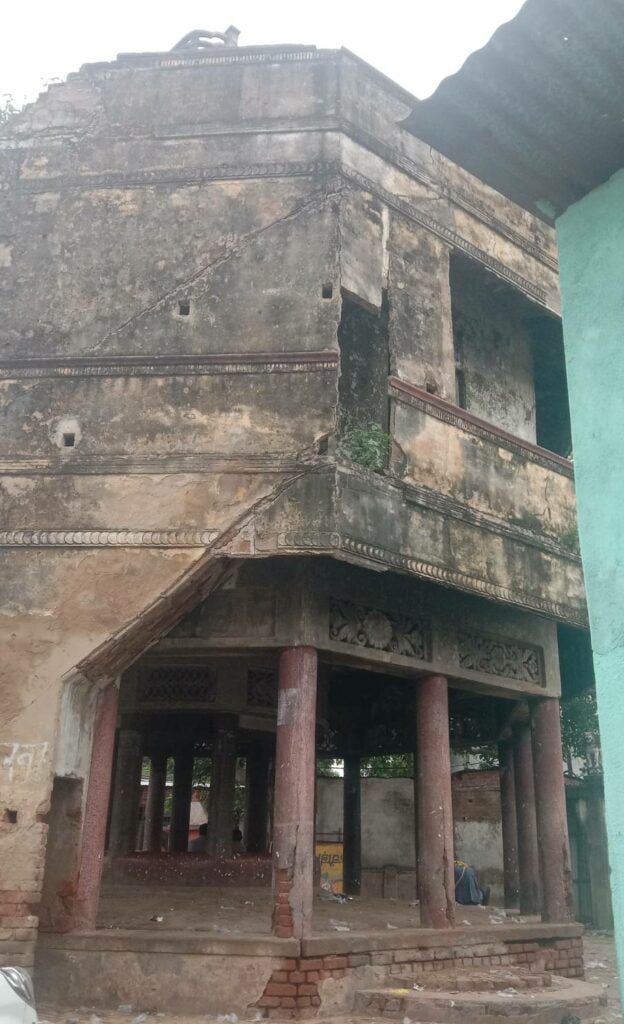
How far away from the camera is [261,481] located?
871 cm

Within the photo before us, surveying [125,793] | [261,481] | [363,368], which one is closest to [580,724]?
[125,793]

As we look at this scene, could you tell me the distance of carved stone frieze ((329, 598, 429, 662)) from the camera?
369 inches

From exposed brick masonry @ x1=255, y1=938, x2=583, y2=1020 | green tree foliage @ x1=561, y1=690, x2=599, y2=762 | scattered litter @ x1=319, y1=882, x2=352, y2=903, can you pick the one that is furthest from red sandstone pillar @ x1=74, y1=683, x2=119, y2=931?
green tree foliage @ x1=561, y1=690, x2=599, y2=762

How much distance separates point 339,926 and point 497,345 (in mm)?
7720

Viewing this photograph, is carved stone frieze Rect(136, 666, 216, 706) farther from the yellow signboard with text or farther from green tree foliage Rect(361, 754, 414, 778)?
green tree foliage Rect(361, 754, 414, 778)

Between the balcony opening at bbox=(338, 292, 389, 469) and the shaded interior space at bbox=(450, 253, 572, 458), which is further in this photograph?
the shaded interior space at bbox=(450, 253, 572, 458)

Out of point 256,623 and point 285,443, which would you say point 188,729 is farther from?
point 285,443

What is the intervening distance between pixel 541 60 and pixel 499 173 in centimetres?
50

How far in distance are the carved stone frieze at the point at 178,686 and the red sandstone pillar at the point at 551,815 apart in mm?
4416

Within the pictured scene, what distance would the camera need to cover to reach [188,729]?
1472 cm

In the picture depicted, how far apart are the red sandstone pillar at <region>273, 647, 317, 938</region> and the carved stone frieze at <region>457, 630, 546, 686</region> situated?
243 centimetres

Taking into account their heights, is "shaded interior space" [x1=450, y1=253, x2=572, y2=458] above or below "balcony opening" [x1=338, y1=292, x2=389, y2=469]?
above

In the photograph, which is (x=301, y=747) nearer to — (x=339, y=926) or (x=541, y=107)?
(x=339, y=926)

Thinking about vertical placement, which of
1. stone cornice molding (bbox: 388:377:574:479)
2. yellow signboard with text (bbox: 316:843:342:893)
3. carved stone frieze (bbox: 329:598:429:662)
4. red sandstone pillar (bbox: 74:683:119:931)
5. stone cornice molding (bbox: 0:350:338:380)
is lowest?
yellow signboard with text (bbox: 316:843:342:893)
